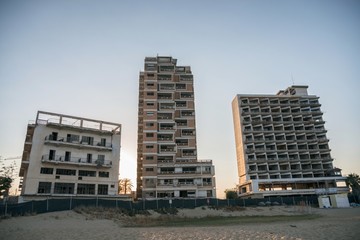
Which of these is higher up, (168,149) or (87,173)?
(168,149)

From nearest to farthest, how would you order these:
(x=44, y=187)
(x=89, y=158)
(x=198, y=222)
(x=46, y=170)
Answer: (x=198, y=222) → (x=44, y=187) → (x=46, y=170) → (x=89, y=158)

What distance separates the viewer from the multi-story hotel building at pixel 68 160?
49.2 m

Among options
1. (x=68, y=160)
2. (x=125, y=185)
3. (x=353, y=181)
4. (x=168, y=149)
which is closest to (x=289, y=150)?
(x=353, y=181)

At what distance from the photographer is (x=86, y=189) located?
52875mm

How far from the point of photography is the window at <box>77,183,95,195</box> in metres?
52.2

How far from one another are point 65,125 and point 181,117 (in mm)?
33580

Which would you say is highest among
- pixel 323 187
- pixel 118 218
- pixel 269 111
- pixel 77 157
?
pixel 269 111

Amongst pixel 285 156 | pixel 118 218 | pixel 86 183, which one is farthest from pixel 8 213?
pixel 285 156

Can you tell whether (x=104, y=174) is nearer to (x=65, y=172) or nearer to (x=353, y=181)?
(x=65, y=172)

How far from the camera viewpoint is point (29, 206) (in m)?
33.1

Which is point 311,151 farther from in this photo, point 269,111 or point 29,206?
point 29,206

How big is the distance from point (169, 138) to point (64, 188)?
30.3m

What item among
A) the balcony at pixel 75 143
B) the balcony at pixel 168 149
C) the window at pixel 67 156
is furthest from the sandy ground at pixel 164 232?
the balcony at pixel 168 149

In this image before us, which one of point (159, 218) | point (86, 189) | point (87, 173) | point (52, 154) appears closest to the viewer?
point (159, 218)
